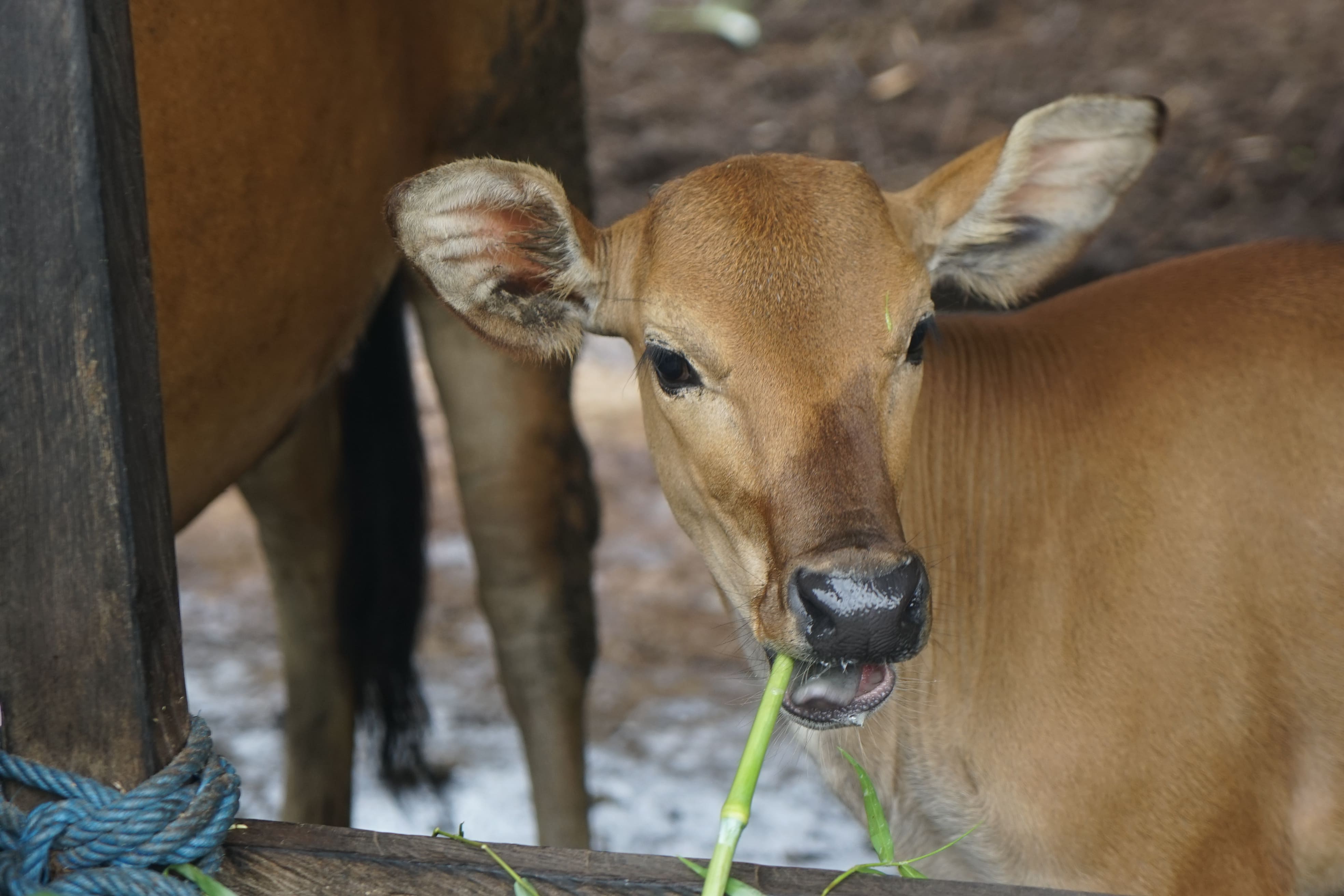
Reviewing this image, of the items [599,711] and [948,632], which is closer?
[948,632]

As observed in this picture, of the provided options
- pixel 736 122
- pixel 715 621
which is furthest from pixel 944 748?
pixel 736 122

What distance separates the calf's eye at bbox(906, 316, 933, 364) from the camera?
2469 mm

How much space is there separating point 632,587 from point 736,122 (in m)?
3.44

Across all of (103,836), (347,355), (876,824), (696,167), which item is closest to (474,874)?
(103,836)

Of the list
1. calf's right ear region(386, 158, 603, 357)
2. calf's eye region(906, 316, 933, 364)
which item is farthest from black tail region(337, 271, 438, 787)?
calf's eye region(906, 316, 933, 364)

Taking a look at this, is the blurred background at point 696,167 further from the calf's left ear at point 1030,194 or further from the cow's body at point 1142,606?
the calf's left ear at point 1030,194

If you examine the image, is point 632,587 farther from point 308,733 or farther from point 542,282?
point 542,282

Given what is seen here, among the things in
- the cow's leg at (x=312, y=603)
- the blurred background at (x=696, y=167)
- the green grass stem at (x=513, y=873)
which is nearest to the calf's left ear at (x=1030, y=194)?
the blurred background at (x=696, y=167)

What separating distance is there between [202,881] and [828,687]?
0.95 metres

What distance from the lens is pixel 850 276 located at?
2.39m

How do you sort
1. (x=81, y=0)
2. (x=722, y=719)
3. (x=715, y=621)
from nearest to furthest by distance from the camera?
(x=81, y=0)
(x=722, y=719)
(x=715, y=621)

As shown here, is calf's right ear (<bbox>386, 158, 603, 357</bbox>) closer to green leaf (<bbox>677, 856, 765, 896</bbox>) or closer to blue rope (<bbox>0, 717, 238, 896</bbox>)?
blue rope (<bbox>0, 717, 238, 896</bbox>)

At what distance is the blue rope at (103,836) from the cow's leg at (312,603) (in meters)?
2.60

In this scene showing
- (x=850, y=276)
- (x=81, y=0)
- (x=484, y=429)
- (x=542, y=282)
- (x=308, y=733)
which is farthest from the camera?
(x=308, y=733)
